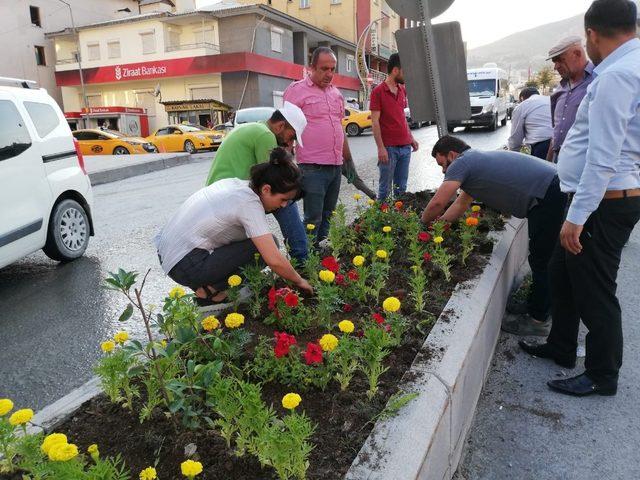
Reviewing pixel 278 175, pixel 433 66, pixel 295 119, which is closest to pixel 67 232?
pixel 295 119

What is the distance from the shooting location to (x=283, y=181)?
3.06 m

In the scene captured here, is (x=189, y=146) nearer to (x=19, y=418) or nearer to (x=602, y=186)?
(x=602, y=186)

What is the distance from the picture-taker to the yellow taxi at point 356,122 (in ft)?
82.5

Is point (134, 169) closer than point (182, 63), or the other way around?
point (134, 169)

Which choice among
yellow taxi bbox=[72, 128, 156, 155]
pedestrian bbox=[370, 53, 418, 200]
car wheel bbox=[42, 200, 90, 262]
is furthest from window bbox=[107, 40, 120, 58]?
pedestrian bbox=[370, 53, 418, 200]

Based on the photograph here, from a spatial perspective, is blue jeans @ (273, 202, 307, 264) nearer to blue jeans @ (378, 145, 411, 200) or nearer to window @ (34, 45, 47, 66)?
blue jeans @ (378, 145, 411, 200)

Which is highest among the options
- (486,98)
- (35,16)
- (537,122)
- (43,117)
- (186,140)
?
(35,16)

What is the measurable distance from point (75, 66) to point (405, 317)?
1648 inches

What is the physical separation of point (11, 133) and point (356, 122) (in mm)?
21573

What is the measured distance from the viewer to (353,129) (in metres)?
25.7

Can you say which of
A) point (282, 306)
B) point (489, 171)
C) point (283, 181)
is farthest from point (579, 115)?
point (282, 306)

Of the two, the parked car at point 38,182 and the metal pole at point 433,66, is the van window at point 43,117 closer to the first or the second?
the parked car at point 38,182

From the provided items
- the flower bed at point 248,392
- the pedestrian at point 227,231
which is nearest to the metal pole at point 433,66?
the pedestrian at point 227,231

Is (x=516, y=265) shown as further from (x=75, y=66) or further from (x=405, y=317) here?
(x=75, y=66)
